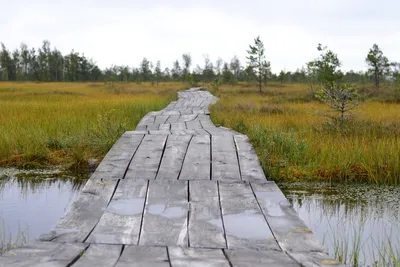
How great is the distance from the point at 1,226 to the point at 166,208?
51.9 inches

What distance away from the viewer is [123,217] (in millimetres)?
2777

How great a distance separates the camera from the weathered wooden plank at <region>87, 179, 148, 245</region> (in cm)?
240

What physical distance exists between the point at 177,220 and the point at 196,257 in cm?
65

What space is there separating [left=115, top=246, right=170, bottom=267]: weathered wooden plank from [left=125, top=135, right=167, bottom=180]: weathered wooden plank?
1.76 meters

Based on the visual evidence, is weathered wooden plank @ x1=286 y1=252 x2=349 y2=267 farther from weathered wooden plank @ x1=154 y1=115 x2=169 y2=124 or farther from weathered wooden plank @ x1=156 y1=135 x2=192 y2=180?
weathered wooden plank @ x1=154 y1=115 x2=169 y2=124

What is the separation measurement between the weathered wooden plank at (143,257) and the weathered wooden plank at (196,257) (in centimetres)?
4

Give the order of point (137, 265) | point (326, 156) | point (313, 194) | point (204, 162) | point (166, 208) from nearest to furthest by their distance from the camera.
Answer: point (137, 265) < point (166, 208) < point (313, 194) < point (204, 162) < point (326, 156)

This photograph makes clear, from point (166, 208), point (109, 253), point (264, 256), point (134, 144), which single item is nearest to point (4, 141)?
point (134, 144)

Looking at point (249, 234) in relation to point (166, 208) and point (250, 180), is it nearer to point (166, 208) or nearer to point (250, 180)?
point (166, 208)

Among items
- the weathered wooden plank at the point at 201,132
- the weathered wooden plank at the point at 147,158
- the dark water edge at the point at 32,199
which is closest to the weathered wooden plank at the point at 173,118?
the weathered wooden plank at the point at 201,132

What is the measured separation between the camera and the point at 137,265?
6.46 feet

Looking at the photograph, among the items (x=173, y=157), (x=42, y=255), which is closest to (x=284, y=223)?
(x=42, y=255)

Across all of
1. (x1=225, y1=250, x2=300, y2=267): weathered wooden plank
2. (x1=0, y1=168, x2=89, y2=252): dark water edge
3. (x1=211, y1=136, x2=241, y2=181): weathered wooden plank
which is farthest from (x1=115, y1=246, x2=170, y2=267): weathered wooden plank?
(x1=211, y1=136, x2=241, y2=181): weathered wooden plank

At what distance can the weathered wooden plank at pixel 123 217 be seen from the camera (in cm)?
240
